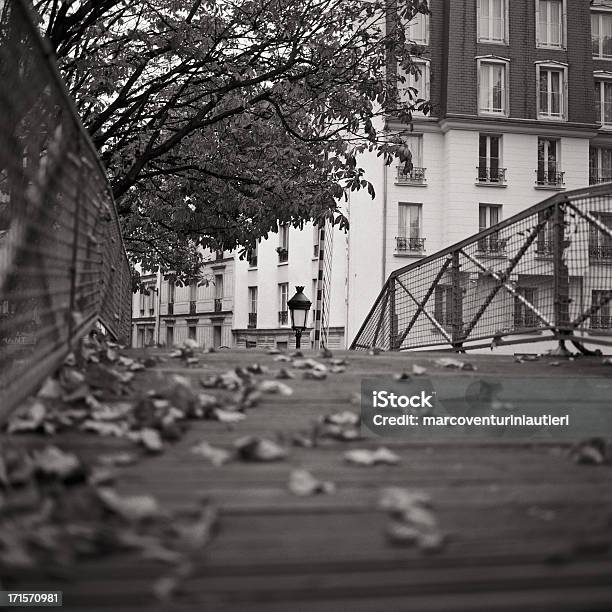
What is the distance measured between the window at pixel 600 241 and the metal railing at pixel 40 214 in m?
3.57

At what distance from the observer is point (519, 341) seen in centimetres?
718

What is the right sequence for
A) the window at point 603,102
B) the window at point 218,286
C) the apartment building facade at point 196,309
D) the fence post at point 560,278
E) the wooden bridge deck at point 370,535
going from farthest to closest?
the window at point 218,286, the apartment building facade at point 196,309, the window at point 603,102, the fence post at point 560,278, the wooden bridge deck at point 370,535

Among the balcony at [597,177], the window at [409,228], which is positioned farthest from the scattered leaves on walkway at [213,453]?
the balcony at [597,177]

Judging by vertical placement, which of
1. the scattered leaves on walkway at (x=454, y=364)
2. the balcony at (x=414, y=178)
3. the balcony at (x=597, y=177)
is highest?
the balcony at (x=597, y=177)

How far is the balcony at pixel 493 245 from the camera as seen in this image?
7.79 meters

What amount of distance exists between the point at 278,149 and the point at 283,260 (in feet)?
86.8

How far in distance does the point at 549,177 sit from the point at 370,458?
3203 centimetres

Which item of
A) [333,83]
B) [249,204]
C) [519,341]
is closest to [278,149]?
[249,204]

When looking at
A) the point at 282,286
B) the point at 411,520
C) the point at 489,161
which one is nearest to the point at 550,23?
the point at 489,161

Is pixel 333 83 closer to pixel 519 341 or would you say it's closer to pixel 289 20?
pixel 289 20

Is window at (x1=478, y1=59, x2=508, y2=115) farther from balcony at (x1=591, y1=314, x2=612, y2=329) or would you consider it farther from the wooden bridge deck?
the wooden bridge deck

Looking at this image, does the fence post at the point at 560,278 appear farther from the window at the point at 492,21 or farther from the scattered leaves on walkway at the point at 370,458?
the window at the point at 492,21

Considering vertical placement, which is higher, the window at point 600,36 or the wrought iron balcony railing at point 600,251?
the window at point 600,36

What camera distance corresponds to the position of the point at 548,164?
110ft
